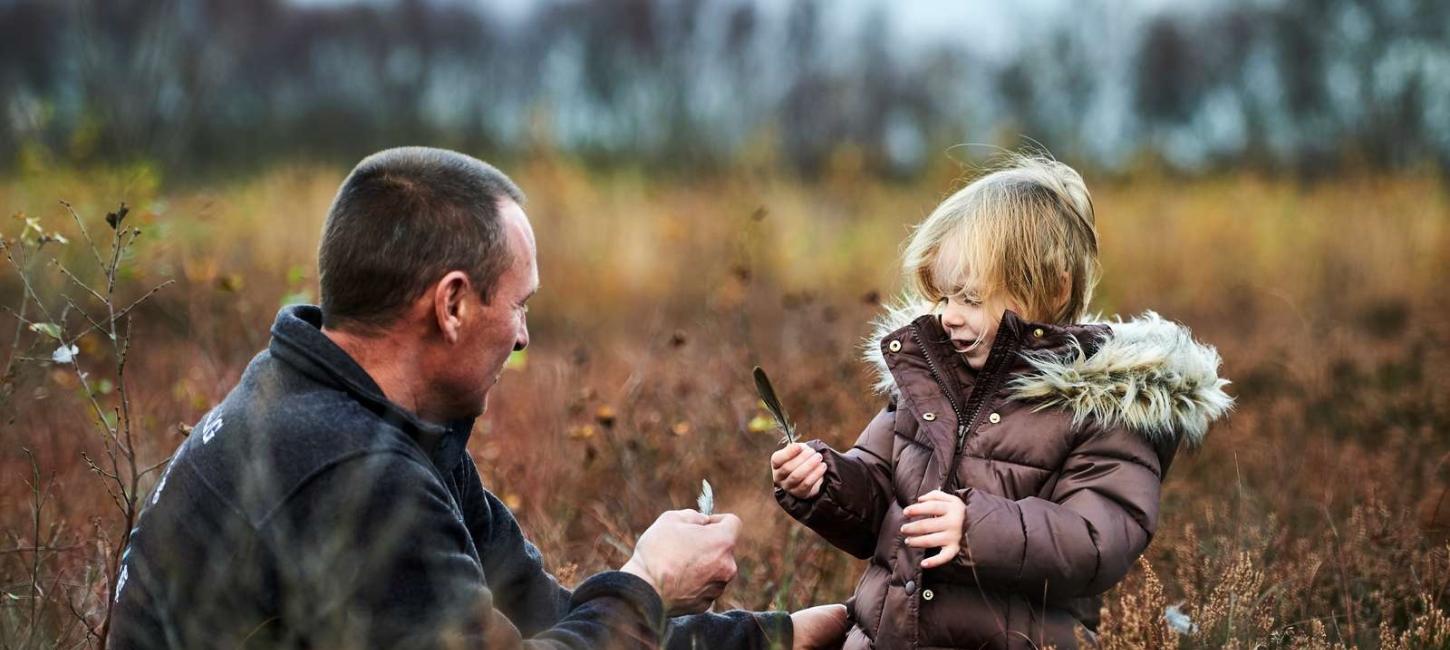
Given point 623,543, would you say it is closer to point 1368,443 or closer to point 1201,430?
point 1201,430

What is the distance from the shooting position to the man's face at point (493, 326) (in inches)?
105

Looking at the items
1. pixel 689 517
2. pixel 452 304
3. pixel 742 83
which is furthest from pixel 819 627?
pixel 742 83

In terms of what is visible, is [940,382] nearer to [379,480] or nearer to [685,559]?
[685,559]

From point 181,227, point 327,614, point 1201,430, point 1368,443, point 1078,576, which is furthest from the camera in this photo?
point 181,227

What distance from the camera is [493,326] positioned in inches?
106

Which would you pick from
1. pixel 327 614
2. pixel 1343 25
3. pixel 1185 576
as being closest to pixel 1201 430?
pixel 1185 576

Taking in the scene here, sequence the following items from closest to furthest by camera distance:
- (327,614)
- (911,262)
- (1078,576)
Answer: (327,614) → (1078,576) → (911,262)

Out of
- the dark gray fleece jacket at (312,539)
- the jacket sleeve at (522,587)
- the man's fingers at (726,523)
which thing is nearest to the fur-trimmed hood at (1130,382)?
the man's fingers at (726,523)

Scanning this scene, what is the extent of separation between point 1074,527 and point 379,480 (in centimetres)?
141

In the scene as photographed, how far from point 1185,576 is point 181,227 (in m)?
7.59

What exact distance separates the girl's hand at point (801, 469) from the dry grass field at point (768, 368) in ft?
2.43

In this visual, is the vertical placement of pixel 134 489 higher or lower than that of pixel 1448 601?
higher

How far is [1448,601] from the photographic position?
12.7ft

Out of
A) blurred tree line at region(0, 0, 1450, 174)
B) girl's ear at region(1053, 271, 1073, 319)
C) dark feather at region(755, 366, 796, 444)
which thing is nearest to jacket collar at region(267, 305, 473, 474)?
dark feather at region(755, 366, 796, 444)
